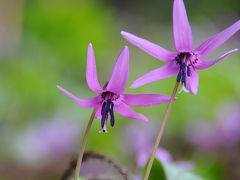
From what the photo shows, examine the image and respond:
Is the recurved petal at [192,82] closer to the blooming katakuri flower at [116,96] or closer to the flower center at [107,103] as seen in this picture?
the blooming katakuri flower at [116,96]

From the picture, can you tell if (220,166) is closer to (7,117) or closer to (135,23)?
(7,117)

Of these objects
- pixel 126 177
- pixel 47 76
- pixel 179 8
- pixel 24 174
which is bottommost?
pixel 24 174

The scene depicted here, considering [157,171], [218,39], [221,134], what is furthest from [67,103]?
[218,39]

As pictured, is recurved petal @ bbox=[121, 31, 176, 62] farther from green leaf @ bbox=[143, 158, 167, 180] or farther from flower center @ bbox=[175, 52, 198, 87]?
green leaf @ bbox=[143, 158, 167, 180]

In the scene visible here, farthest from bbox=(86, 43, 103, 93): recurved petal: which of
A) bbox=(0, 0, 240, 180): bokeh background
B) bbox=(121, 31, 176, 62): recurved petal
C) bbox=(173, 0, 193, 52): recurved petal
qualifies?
bbox=(0, 0, 240, 180): bokeh background

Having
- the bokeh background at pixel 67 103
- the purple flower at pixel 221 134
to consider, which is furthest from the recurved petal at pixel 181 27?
the purple flower at pixel 221 134

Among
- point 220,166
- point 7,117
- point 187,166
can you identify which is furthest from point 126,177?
point 7,117
